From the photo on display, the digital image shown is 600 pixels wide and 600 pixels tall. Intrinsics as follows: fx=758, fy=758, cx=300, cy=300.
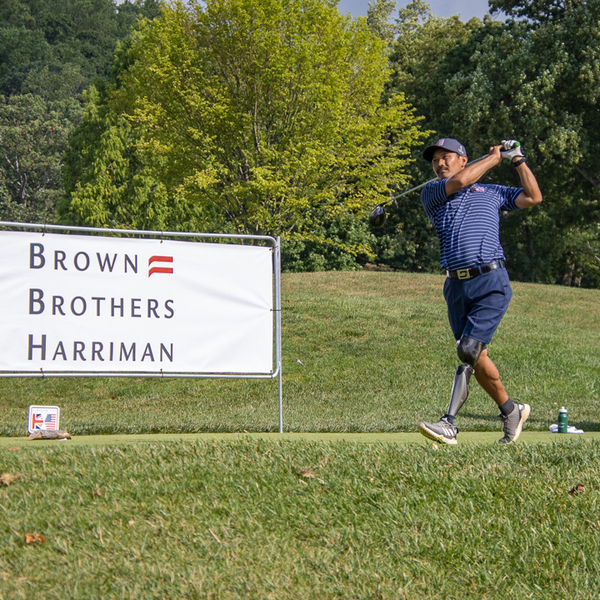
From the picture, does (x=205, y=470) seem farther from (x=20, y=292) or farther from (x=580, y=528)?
Result: (x=20, y=292)

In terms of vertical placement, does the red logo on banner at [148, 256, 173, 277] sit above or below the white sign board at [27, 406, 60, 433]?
above

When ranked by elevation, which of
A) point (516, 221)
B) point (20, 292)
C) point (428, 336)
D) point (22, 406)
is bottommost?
point (22, 406)

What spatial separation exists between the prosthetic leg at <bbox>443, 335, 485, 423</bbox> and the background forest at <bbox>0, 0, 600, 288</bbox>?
14693mm

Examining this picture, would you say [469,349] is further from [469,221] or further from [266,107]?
[266,107]

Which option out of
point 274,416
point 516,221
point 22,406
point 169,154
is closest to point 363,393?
point 274,416

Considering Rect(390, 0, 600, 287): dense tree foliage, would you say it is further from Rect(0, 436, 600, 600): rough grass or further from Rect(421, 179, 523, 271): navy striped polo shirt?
Rect(0, 436, 600, 600): rough grass

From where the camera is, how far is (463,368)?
590 cm

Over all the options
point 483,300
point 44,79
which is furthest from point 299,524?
point 44,79

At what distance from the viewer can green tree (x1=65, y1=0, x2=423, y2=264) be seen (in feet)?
66.0

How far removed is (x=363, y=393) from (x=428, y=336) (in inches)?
161

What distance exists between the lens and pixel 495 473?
4578 millimetres

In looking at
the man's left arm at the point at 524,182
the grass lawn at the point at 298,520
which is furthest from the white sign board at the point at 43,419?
the man's left arm at the point at 524,182

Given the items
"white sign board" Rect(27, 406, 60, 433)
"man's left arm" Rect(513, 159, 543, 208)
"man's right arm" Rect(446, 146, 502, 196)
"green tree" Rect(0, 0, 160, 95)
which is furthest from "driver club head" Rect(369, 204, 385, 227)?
"green tree" Rect(0, 0, 160, 95)

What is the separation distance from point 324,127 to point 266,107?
1.86 m
